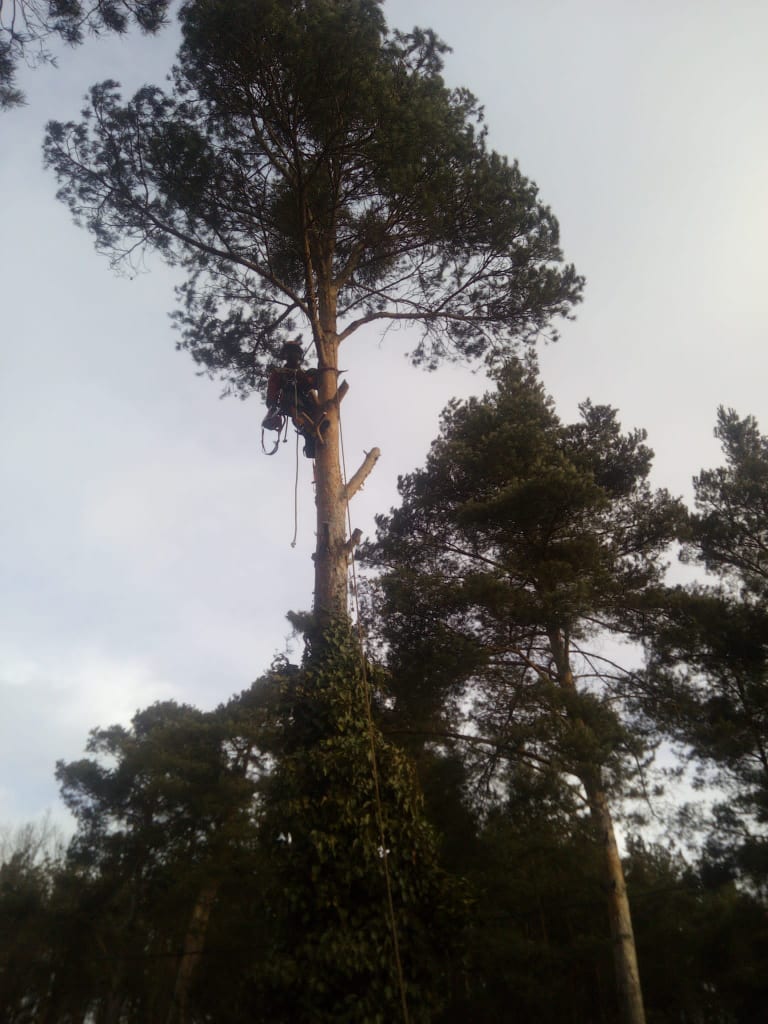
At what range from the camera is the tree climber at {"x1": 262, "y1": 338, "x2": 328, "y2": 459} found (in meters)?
7.51

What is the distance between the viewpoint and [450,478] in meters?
11.1

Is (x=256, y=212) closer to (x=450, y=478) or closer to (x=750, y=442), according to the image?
(x=450, y=478)

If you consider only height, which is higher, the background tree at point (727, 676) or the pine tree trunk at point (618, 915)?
the background tree at point (727, 676)

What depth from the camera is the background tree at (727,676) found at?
897cm

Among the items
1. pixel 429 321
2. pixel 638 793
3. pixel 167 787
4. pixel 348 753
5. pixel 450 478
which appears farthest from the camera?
pixel 167 787

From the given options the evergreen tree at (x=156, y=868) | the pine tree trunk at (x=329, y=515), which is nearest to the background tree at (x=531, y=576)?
the pine tree trunk at (x=329, y=515)

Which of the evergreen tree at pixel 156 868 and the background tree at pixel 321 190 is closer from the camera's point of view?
the background tree at pixel 321 190

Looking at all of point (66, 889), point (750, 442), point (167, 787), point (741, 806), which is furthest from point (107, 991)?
point (750, 442)

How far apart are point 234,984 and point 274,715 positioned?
14.0 meters

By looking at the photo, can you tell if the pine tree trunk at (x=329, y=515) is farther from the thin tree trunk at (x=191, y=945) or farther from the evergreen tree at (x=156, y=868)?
the thin tree trunk at (x=191, y=945)

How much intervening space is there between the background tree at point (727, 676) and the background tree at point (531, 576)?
0.73m

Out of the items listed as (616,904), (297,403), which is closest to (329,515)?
(297,403)

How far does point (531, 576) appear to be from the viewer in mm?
9516

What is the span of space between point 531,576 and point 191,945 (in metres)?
13.3
